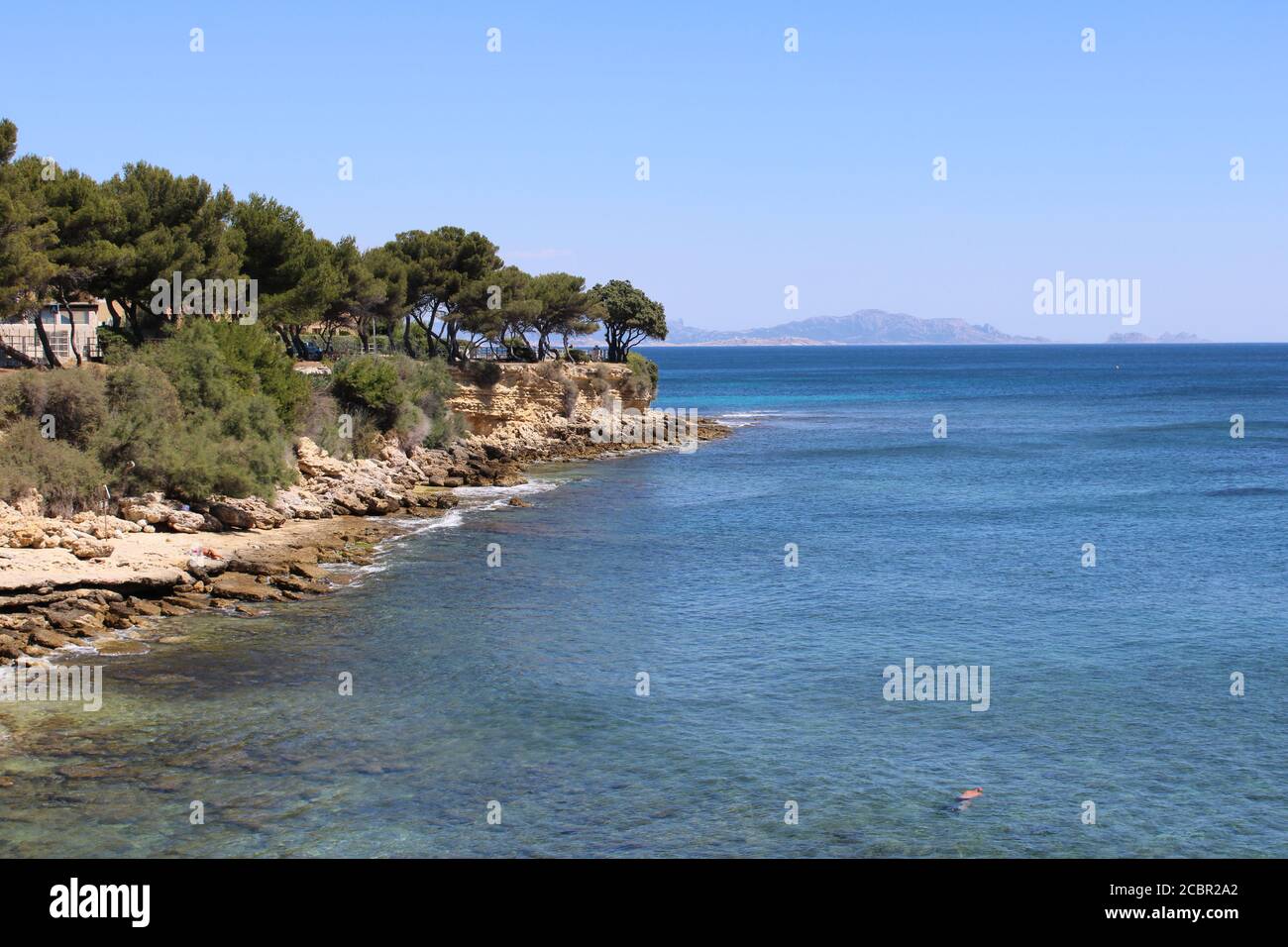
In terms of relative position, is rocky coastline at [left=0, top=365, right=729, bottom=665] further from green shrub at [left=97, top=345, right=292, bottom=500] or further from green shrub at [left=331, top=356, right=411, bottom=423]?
green shrub at [left=331, top=356, right=411, bottom=423]

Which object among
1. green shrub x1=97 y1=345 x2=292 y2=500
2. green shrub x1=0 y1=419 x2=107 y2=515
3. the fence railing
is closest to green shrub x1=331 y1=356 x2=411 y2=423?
green shrub x1=97 y1=345 x2=292 y2=500

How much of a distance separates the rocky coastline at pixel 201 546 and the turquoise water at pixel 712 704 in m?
1.69

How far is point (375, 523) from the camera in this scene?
43.4 m

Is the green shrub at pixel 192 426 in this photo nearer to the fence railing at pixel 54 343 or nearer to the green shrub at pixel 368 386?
the green shrub at pixel 368 386

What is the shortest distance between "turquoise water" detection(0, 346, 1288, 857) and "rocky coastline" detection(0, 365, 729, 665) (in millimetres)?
1692

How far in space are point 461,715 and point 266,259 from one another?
38704 mm

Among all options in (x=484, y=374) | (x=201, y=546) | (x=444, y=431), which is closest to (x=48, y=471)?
(x=201, y=546)

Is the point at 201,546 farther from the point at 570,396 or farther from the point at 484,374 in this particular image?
the point at 570,396

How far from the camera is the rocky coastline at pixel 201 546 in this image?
27.1 m

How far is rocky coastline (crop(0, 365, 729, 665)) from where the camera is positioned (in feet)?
88.8

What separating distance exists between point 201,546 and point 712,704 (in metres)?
18.2

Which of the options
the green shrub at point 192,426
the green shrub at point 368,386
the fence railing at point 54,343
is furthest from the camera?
the green shrub at point 368,386
